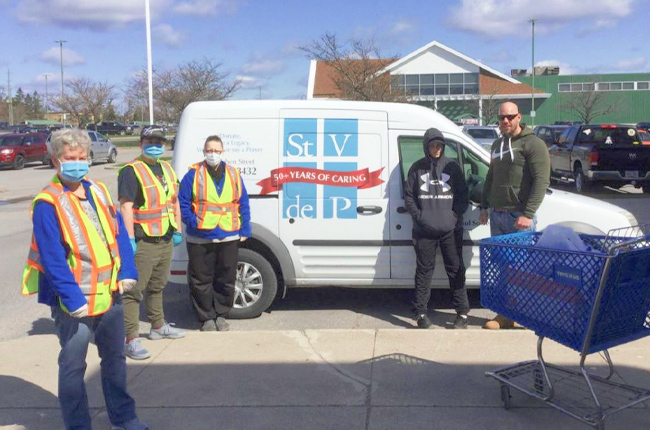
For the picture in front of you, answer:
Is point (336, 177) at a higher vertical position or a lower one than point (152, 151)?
lower

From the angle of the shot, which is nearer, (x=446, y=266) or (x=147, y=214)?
(x=147, y=214)

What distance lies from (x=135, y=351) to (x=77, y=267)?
2102 mm

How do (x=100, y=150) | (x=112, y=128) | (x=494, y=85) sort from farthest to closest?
(x=112, y=128), (x=494, y=85), (x=100, y=150)

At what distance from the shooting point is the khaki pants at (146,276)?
225 inches

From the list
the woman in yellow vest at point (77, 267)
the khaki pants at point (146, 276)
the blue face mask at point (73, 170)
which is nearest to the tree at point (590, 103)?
the khaki pants at point (146, 276)

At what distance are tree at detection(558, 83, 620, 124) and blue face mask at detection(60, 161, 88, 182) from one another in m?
61.1

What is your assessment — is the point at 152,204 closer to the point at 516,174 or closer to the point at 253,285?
the point at 253,285

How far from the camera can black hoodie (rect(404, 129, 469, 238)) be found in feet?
20.6

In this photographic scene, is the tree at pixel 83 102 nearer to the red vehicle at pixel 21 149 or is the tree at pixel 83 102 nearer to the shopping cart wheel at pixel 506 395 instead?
the red vehicle at pixel 21 149

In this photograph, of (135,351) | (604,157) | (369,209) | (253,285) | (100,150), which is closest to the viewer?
(135,351)

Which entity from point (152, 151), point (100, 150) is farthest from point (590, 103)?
point (152, 151)

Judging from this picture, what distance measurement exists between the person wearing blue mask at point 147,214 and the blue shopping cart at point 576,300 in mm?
2671

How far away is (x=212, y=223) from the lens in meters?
6.27

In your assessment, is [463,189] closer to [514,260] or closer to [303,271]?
[303,271]
